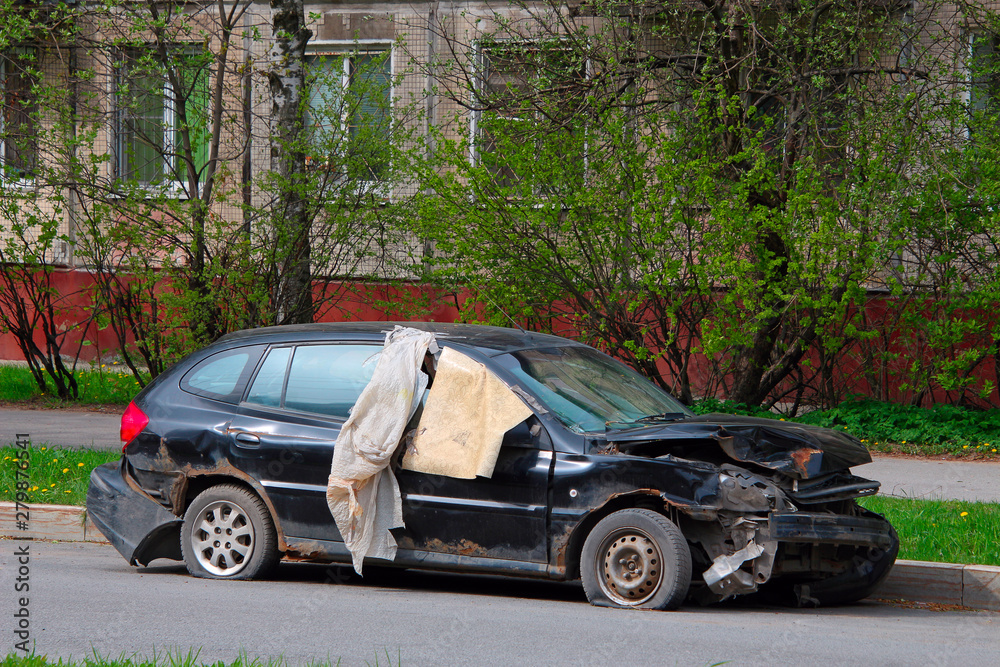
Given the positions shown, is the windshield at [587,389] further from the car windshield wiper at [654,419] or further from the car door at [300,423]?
the car door at [300,423]

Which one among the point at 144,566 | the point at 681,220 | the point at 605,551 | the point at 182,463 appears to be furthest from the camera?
the point at 681,220

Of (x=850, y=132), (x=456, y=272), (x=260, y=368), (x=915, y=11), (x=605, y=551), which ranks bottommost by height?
(x=605, y=551)

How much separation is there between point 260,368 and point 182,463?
0.74 metres

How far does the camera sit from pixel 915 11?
44.2ft

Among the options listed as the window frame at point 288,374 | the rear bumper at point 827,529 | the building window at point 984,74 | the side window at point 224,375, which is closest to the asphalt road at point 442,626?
the rear bumper at point 827,529

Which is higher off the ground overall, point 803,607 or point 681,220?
point 681,220

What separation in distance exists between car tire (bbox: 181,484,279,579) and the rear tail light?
24.9 inches

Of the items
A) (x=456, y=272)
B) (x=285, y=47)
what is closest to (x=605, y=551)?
(x=456, y=272)

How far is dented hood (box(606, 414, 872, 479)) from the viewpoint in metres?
5.50

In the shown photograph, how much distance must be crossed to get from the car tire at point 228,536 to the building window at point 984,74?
9.29 meters

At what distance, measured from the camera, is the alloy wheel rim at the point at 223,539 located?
6.29m

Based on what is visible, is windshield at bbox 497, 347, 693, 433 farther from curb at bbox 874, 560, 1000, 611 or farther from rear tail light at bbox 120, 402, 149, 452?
rear tail light at bbox 120, 402, 149, 452

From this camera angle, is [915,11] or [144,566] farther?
[915,11]

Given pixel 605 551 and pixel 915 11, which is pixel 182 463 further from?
pixel 915 11
